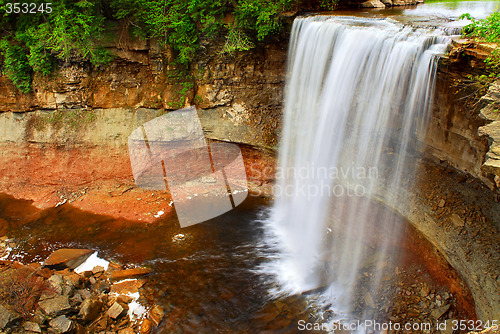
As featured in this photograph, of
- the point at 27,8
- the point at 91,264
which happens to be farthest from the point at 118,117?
the point at 91,264

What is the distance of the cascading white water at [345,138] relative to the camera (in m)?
8.80

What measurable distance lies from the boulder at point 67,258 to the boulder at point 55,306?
1.92 m

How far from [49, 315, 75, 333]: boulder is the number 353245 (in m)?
10.4

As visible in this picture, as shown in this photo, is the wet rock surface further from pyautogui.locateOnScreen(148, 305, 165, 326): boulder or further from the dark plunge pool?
the dark plunge pool

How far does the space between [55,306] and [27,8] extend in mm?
10748

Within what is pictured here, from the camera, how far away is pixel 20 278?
8.75 metres

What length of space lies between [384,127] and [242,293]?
20.1 feet

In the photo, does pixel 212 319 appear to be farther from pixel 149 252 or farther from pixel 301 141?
pixel 301 141

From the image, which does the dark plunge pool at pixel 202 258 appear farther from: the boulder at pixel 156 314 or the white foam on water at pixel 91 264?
the white foam on water at pixel 91 264

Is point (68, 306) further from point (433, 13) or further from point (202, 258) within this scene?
point (433, 13)

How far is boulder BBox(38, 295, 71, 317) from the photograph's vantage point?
809cm

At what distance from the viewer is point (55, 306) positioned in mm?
8219

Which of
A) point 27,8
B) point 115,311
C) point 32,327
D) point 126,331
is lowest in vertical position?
point 126,331

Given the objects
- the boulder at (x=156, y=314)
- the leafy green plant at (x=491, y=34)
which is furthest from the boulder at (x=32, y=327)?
the leafy green plant at (x=491, y=34)
